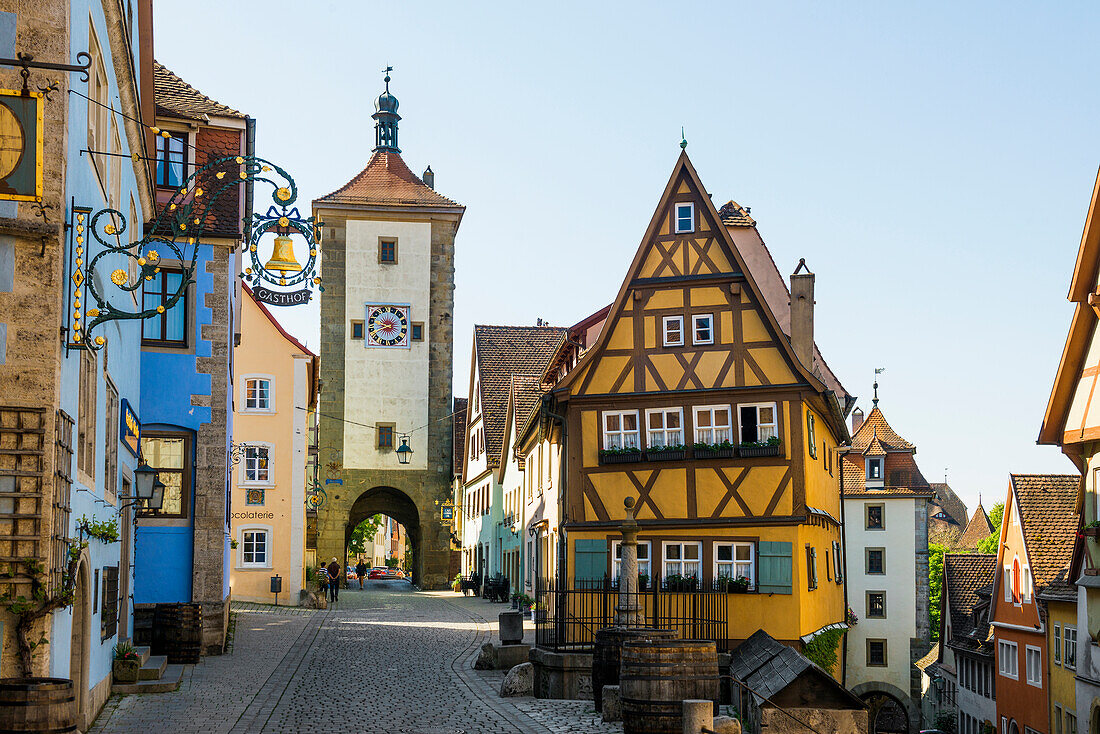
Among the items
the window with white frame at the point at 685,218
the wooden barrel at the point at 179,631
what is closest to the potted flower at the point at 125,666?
the wooden barrel at the point at 179,631

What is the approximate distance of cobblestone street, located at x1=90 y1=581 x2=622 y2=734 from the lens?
15203mm

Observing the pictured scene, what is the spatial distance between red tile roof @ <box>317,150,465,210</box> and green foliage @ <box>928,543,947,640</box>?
83.1 ft

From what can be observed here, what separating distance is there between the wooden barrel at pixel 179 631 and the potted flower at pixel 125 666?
266 centimetres

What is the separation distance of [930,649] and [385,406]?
24517 mm

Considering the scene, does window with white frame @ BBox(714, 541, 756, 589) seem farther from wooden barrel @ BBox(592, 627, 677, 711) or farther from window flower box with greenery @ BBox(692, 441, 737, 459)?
wooden barrel @ BBox(592, 627, 677, 711)

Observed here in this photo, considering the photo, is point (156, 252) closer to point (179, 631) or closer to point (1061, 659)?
point (179, 631)

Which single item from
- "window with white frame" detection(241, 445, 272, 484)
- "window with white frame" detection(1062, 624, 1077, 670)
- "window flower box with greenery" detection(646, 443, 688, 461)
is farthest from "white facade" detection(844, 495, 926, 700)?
"window flower box with greenery" detection(646, 443, 688, 461)

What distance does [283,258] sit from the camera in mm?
13062

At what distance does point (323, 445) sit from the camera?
52.8 m

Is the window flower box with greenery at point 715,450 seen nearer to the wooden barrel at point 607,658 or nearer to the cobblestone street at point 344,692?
the cobblestone street at point 344,692

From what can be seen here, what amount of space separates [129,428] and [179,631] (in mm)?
4448

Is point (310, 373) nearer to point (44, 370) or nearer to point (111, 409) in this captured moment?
point (111, 409)

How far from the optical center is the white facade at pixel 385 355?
5253cm

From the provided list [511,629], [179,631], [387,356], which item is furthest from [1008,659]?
[387,356]
